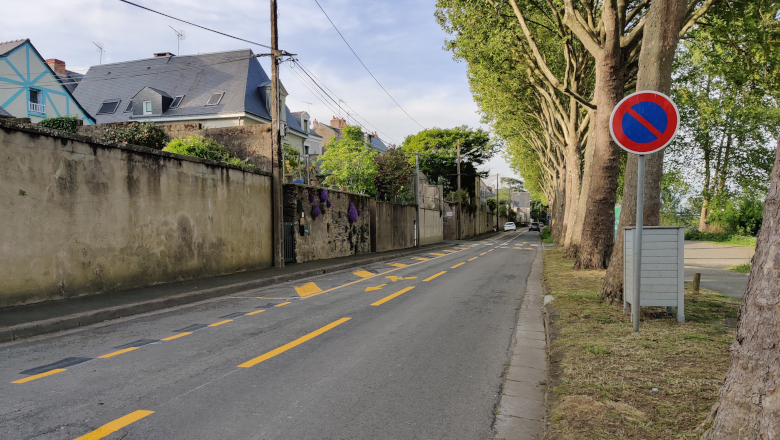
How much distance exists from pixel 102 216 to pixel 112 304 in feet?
7.29

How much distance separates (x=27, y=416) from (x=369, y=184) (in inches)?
1012

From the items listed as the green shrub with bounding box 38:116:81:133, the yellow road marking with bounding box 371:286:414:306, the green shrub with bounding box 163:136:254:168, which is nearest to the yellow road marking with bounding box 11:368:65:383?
the yellow road marking with bounding box 371:286:414:306

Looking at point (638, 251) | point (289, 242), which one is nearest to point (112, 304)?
point (638, 251)

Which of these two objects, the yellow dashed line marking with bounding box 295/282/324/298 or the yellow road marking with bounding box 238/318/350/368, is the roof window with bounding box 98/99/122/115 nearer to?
the yellow dashed line marking with bounding box 295/282/324/298

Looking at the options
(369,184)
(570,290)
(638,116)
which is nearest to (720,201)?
(369,184)

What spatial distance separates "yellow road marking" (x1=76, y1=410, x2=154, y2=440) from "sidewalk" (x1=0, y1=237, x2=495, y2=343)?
13.1 feet

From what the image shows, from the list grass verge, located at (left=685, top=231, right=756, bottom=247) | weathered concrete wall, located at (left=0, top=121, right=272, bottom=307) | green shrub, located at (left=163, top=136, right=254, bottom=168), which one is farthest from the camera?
grass verge, located at (left=685, top=231, right=756, bottom=247)

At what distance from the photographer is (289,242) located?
56.2 feet

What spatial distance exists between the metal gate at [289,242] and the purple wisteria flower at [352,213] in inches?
204

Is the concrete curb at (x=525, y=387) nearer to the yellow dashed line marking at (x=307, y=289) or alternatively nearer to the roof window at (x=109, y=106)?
A: the yellow dashed line marking at (x=307, y=289)

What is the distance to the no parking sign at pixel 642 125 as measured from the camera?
5156mm

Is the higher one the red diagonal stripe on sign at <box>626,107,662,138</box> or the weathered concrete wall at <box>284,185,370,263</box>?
the red diagonal stripe on sign at <box>626,107,662,138</box>

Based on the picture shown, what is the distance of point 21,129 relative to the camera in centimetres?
791

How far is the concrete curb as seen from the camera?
351cm
